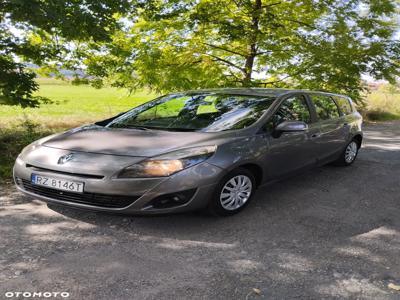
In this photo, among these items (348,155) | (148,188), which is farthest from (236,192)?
(348,155)

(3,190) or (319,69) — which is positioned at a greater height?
(319,69)

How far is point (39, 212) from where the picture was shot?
4.18m

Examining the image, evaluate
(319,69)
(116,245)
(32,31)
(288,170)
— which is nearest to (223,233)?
(116,245)

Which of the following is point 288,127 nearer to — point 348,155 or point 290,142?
point 290,142

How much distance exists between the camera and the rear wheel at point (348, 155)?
648 cm

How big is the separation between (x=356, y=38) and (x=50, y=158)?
934 centimetres

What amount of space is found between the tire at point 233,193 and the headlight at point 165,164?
40 centimetres

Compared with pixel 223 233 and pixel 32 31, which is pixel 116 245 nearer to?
pixel 223 233

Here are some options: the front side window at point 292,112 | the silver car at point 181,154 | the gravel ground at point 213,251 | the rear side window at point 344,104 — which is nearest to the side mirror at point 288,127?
the silver car at point 181,154

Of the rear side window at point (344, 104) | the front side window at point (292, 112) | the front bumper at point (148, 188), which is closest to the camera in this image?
the front bumper at point (148, 188)

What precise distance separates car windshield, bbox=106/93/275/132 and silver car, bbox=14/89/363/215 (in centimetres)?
1

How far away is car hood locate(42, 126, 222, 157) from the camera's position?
12.2ft

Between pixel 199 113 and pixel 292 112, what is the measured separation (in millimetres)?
1250

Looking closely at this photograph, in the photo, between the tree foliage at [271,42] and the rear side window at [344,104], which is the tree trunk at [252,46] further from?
the rear side window at [344,104]
